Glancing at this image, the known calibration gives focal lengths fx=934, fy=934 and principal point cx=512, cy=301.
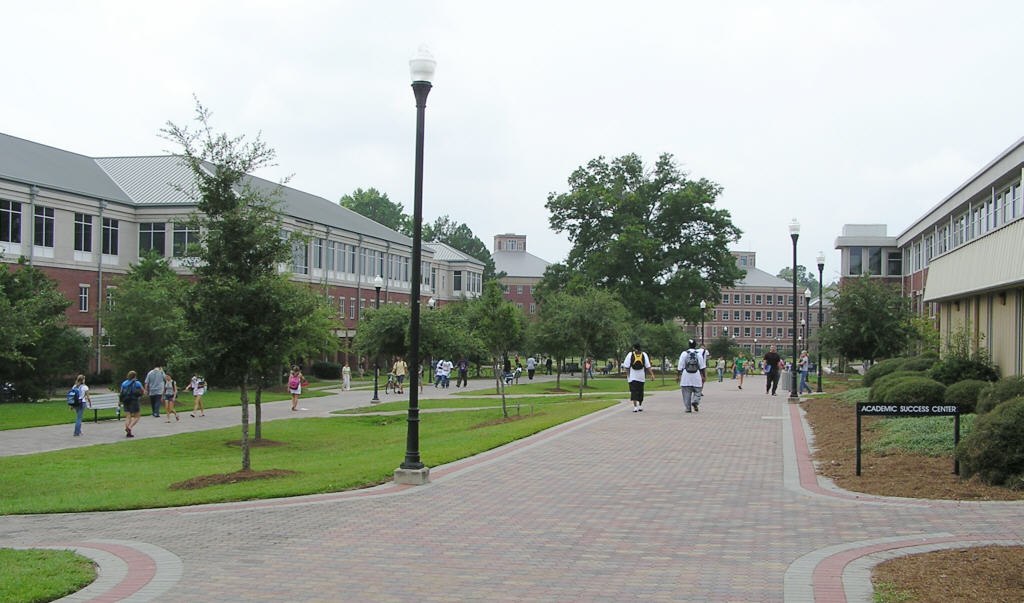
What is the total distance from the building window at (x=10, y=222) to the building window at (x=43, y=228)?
0.91m

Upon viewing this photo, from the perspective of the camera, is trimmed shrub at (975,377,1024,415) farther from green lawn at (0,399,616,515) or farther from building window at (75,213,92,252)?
building window at (75,213,92,252)

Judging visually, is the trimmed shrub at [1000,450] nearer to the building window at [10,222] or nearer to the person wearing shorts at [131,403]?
the person wearing shorts at [131,403]

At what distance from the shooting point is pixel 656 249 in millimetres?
65312

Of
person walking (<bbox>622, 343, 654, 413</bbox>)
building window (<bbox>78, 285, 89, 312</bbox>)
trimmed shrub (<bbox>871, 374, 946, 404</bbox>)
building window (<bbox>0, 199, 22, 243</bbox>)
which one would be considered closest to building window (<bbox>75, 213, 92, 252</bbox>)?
building window (<bbox>78, 285, 89, 312</bbox>)

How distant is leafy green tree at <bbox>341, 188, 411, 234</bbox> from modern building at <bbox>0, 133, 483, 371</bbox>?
47.5 metres

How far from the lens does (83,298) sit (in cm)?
5100

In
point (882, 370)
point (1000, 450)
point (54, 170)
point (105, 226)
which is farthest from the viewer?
point (105, 226)

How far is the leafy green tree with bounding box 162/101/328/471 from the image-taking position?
15148mm

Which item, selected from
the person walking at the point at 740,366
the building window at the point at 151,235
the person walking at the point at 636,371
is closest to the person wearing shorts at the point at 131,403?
the person walking at the point at 636,371

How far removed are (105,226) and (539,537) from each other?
50994 mm

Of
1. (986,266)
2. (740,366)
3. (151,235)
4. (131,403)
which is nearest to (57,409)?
(131,403)

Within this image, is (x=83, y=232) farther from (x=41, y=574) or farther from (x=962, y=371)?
(x=41, y=574)

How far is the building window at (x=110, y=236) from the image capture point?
53.6 meters

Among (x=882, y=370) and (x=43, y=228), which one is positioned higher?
(x=43, y=228)
